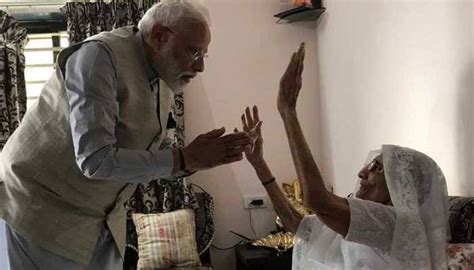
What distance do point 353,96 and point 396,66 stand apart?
613 millimetres

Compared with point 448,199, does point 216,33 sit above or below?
above

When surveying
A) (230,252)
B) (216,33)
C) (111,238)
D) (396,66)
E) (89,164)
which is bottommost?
(230,252)

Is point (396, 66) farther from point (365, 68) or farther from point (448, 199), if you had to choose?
point (448, 199)

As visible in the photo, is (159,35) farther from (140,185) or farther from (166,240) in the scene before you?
(140,185)

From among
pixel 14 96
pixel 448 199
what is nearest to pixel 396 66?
pixel 448 199

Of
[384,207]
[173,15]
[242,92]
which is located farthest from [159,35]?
[242,92]

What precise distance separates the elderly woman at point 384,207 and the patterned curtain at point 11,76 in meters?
2.18

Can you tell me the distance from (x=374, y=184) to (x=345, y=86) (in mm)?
1397

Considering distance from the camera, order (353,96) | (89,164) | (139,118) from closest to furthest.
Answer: (89,164) < (139,118) < (353,96)

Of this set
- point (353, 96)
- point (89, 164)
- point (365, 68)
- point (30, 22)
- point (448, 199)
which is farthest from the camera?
point (30, 22)

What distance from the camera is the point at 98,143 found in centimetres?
116

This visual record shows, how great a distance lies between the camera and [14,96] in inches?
133

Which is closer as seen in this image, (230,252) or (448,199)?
(448,199)

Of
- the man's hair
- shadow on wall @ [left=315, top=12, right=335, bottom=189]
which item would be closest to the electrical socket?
shadow on wall @ [left=315, top=12, right=335, bottom=189]
